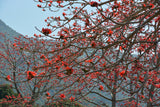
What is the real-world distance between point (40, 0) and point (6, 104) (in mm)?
7754

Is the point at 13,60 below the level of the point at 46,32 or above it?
above

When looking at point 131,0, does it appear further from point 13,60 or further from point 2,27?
point 2,27

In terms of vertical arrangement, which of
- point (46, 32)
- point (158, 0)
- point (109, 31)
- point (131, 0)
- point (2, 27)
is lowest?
point (46, 32)

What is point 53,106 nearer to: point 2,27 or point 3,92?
point 3,92

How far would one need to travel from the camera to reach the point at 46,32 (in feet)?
5.46

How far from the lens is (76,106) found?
778 cm

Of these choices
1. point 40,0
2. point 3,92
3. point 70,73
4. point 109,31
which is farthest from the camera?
point 3,92

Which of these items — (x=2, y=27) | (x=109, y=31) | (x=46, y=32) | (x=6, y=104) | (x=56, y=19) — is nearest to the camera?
(x=46, y=32)

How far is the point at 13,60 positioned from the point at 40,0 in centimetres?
680

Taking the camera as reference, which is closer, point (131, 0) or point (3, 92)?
point (131, 0)

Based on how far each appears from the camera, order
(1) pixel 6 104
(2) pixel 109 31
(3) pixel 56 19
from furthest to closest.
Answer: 1. (1) pixel 6 104
2. (3) pixel 56 19
3. (2) pixel 109 31

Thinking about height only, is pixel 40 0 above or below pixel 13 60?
below

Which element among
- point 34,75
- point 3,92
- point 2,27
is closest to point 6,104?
point 3,92

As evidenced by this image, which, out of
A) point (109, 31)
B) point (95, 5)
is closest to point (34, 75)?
point (95, 5)
